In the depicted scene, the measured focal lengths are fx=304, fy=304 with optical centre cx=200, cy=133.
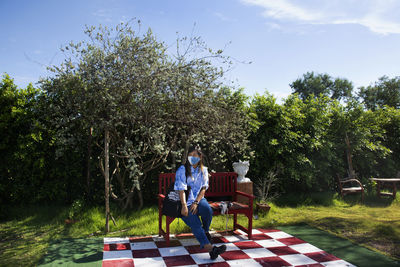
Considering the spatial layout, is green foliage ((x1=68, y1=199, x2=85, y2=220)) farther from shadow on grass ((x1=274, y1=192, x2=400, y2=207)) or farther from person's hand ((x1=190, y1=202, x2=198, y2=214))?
shadow on grass ((x1=274, y1=192, x2=400, y2=207))

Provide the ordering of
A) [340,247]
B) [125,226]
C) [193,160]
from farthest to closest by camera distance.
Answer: [125,226] → [340,247] → [193,160]

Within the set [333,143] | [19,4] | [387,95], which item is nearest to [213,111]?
[19,4]

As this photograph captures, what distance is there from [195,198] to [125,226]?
1689mm

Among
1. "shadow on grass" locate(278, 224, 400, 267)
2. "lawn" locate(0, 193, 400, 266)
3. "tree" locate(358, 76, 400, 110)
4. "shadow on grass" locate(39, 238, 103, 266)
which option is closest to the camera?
"shadow on grass" locate(39, 238, 103, 266)

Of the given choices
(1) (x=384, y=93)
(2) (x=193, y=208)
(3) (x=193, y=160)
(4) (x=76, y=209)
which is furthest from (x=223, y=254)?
(1) (x=384, y=93)

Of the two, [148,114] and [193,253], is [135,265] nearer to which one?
[193,253]

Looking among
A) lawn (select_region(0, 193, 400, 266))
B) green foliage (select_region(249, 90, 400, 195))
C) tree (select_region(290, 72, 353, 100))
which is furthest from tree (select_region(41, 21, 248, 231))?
tree (select_region(290, 72, 353, 100))

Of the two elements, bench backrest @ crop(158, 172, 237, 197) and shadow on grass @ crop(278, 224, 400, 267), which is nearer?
shadow on grass @ crop(278, 224, 400, 267)

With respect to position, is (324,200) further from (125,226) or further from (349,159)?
(125,226)

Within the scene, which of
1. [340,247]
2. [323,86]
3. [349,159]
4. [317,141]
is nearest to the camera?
[340,247]

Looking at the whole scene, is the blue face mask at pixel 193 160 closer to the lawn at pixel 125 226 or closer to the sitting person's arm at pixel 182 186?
the sitting person's arm at pixel 182 186

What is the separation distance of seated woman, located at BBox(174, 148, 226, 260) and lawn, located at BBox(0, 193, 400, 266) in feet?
3.30

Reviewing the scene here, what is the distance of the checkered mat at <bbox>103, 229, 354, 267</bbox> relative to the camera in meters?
3.55

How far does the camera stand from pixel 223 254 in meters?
3.83
